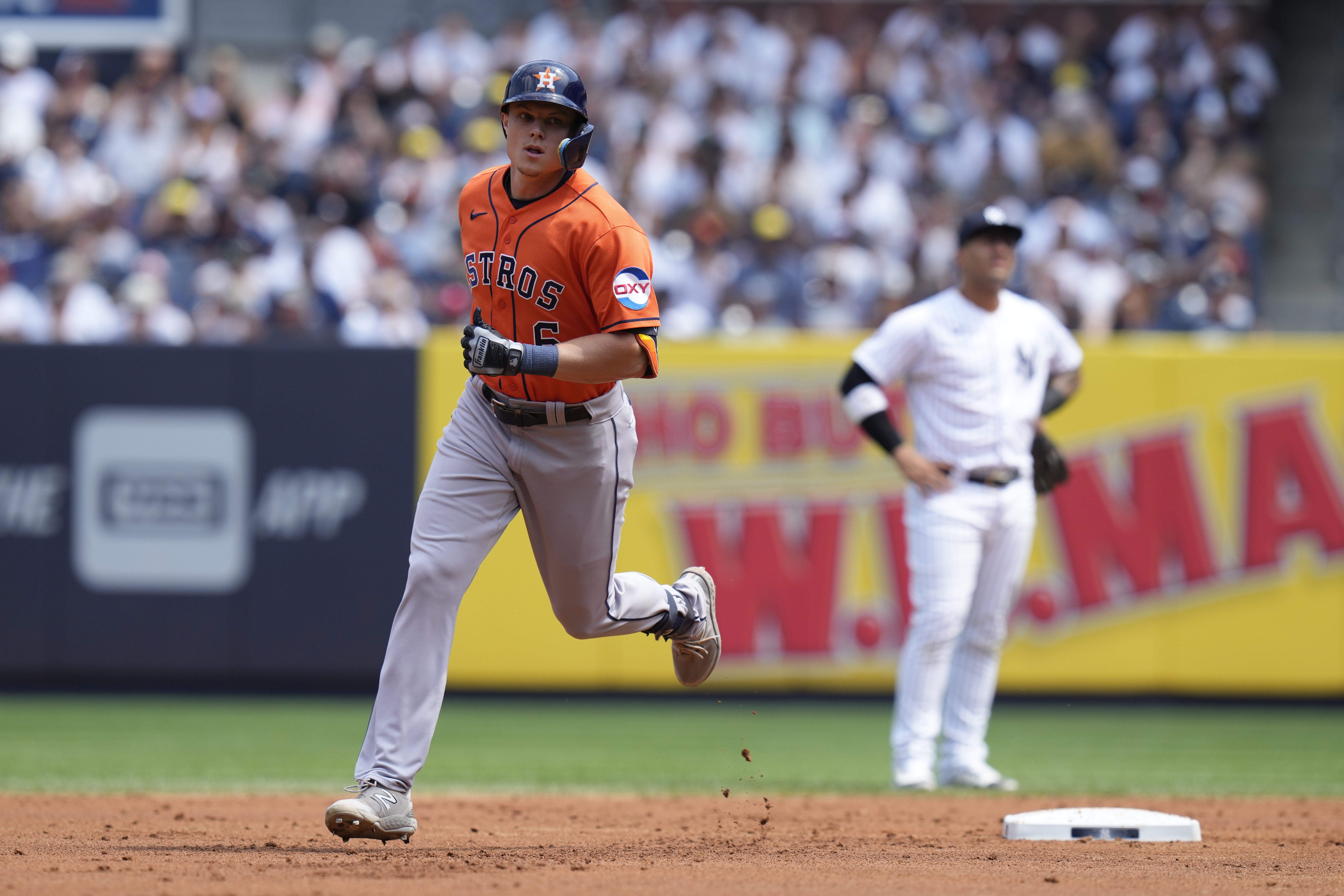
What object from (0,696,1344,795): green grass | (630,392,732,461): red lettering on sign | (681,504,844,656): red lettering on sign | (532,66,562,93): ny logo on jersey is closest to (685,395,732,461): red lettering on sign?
(630,392,732,461): red lettering on sign

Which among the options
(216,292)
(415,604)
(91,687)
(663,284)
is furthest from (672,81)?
(415,604)

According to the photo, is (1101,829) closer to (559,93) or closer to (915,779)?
(915,779)

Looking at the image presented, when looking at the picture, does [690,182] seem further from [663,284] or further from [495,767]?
[495,767]

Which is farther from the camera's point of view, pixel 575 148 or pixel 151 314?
pixel 151 314

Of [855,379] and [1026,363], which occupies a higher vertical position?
[1026,363]

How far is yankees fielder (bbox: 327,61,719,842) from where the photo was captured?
4426 mm

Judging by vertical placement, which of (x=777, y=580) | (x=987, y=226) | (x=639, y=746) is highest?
(x=987, y=226)

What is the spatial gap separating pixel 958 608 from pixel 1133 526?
3.71 meters

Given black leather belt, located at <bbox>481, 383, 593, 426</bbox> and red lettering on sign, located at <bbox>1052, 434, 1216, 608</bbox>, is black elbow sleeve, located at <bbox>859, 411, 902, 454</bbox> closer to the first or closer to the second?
black leather belt, located at <bbox>481, 383, 593, 426</bbox>

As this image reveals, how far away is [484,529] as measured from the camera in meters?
4.66

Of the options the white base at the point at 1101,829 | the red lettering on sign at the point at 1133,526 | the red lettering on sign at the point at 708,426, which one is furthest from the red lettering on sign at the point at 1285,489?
the white base at the point at 1101,829

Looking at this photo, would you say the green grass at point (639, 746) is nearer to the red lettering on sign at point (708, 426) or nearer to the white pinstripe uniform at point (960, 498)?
the white pinstripe uniform at point (960, 498)

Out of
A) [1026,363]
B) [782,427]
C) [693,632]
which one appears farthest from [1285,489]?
[693,632]

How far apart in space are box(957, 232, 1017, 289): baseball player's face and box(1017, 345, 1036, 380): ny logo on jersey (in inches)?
11.5
